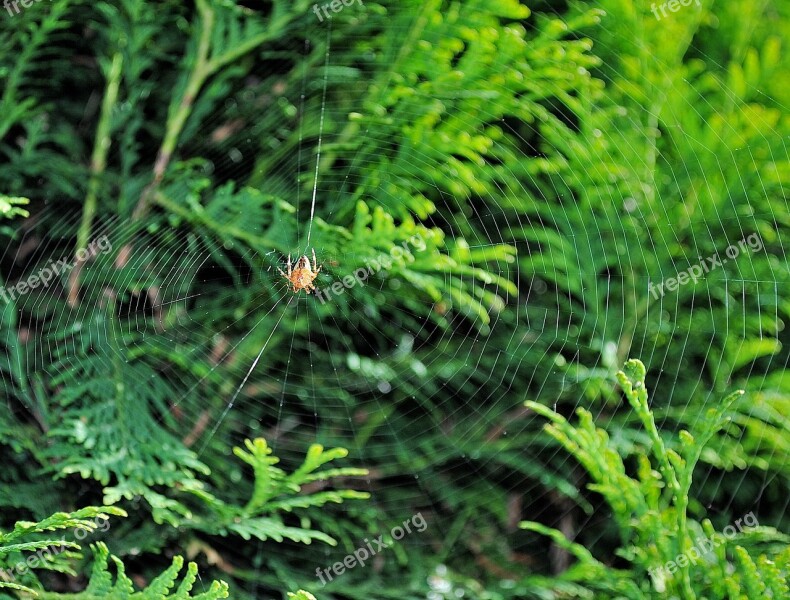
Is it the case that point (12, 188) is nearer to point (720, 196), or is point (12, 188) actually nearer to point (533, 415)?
point (533, 415)

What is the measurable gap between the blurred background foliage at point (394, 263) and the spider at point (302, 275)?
45 mm

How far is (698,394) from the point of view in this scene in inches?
77.5

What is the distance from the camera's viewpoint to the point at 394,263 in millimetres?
1621

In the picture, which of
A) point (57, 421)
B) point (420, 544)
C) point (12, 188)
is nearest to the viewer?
point (57, 421)

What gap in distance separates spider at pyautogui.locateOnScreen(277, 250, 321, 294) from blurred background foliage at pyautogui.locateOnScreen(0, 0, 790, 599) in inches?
1.8

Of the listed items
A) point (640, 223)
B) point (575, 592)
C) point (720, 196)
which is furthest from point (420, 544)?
point (720, 196)

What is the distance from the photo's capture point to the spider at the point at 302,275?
2014 millimetres

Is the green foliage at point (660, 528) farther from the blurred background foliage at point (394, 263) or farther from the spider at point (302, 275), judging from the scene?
Answer: the spider at point (302, 275)

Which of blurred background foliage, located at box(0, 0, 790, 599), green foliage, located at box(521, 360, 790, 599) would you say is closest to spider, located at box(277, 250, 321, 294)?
blurred background foliage, located at box(0, 0, 790, 599)

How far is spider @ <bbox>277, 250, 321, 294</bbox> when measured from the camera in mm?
2014

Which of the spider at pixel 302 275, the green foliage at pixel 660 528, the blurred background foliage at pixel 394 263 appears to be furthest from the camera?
the spider at pixel 302 275

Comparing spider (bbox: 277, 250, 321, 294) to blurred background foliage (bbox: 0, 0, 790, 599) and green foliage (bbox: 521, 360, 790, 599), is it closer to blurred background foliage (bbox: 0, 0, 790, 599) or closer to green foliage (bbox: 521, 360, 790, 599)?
blurred background foliage (bbox: 0, 0, 790, 599)

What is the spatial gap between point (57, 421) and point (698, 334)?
5.38ft

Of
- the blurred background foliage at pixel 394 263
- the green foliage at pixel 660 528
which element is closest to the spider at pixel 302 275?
the blurred background foliage at pixel 394 263
